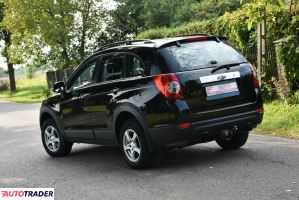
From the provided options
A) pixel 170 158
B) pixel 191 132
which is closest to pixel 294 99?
pixel 170 158

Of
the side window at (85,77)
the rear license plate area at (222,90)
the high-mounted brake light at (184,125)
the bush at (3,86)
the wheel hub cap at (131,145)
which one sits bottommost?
the bush at (3,86)

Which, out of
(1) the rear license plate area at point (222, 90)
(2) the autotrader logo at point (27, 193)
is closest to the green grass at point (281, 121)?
(1) the rear license plate area at point (222, 90)

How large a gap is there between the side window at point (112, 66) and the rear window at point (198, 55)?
0.84 meters

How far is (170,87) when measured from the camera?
260 inches

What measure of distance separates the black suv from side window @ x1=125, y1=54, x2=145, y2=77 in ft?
0.04

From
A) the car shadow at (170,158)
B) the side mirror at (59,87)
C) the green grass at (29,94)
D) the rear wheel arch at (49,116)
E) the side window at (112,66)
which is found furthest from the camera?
the green grass at (29,94)

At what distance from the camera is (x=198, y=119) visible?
6.71 metres

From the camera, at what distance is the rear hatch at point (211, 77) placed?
6.73 m

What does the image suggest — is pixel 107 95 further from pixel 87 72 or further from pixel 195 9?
pixel 195 9

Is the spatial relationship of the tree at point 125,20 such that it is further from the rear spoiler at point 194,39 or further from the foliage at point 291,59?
the rear spoiler at point 194,39

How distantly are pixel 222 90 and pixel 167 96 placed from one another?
831 mm

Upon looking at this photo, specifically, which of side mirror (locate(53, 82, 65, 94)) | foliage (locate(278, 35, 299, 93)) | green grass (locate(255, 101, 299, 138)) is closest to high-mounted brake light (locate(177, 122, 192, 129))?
side mirror (locate(53, 82, 65, 94))

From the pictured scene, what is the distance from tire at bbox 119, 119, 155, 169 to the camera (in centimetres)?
697

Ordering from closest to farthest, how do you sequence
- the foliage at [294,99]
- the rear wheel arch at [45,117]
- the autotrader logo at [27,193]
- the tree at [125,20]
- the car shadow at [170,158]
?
the autotrader logo at [27,193]
the car shadow at [170,158]
the rear wheel arch at [45,117]
the foliage at [294,99]
the tree at [125,20]
